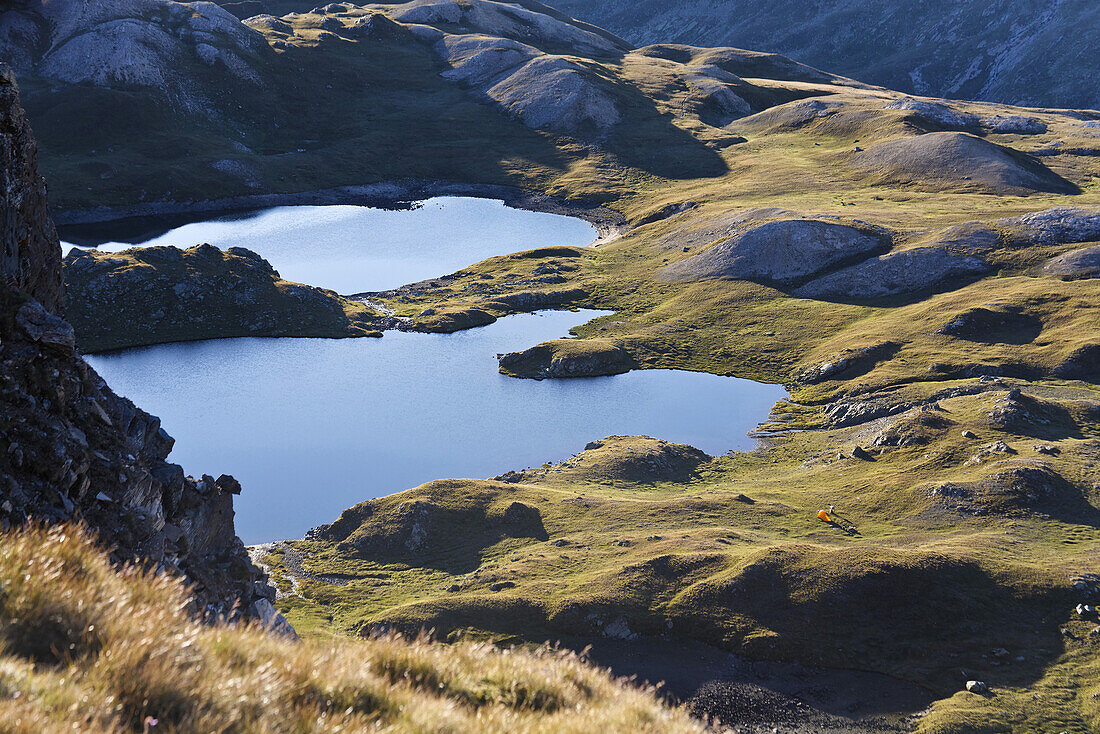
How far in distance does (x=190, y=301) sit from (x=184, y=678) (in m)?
114

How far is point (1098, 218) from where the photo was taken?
373ft

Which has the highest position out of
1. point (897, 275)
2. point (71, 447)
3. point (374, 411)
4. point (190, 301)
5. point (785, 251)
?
point (785, 251)

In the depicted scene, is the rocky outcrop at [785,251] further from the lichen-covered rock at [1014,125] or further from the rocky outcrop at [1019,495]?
the lichen-covered rock at [1014,125]

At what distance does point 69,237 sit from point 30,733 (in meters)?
161

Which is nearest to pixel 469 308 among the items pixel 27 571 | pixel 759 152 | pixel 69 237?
pixel 69 237

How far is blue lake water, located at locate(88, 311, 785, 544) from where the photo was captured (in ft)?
250

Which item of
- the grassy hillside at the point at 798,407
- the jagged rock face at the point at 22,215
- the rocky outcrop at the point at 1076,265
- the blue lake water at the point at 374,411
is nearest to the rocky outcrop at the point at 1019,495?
the grassy hillside at the point at 798,407

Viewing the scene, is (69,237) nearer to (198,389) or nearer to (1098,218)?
(198,389)

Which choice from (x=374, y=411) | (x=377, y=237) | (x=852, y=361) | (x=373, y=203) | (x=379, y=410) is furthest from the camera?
(x=373, y=203)

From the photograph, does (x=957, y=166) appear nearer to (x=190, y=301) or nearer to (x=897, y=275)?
(x=897, y=275)

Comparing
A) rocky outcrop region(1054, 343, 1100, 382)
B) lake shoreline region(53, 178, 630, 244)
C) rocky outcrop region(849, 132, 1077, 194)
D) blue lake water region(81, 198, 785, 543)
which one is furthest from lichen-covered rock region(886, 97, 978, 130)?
rocky outcrop region(1054, 343, 1100, 382)

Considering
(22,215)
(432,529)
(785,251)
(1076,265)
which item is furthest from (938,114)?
(22,215)

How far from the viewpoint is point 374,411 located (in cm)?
8975

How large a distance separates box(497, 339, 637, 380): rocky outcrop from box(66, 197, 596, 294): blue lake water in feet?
128
